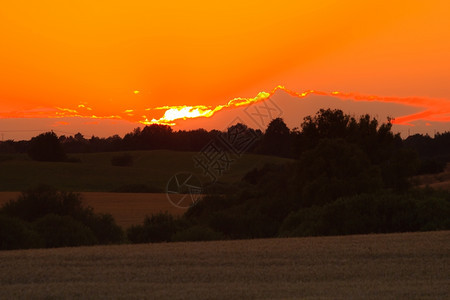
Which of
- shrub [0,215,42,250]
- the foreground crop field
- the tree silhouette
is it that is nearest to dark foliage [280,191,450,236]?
the foreground crop field

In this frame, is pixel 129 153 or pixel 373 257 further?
pixel 129 153

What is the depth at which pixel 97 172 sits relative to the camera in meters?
99.8

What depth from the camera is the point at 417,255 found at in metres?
15.8

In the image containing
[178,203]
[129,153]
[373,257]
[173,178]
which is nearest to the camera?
[373,257]

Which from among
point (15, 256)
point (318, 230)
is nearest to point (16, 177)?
point (318, 230)

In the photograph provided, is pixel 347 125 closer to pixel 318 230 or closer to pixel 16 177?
pixel 318 230

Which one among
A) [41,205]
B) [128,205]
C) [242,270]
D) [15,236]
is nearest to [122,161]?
[128,205]

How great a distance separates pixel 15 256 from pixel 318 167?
25572mm

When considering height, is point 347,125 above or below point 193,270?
above
